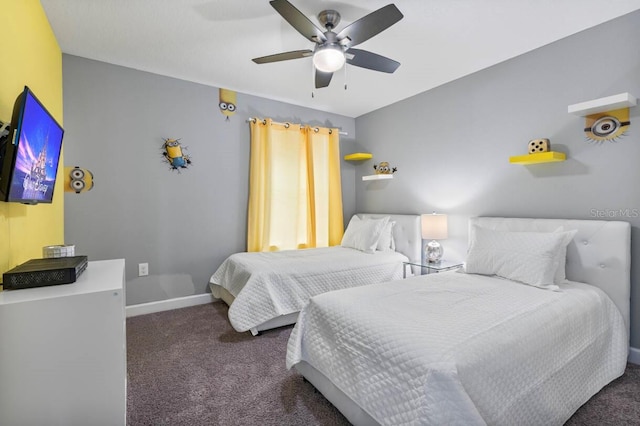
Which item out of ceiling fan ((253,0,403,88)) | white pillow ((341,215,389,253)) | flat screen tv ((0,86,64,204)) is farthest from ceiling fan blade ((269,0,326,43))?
white pillow ((341,215,389,253))

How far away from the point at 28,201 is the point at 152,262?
1.71m

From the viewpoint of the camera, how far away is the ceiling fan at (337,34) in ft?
5.57

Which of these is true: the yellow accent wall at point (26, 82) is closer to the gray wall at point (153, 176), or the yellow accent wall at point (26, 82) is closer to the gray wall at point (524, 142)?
the gray wall at point (153, 176)

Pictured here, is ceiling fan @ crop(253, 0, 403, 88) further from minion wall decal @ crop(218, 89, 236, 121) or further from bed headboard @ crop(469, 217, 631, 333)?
bed headboard @ crop(469, 217, 631, 333)

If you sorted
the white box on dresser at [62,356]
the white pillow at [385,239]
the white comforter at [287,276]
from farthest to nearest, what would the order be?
1. the white pillow at [385,239]
2. the white comforter at [287,276]
3. the white box on dresser at [62,356]

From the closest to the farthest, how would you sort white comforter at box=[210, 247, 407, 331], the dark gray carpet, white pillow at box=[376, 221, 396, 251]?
the dark gray carpet → white comforter at box=[210, 247, 407, 331] → white pillow at box=[376, 221, 396, 251]

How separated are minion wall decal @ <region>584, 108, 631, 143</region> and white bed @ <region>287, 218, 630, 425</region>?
24.2 inches

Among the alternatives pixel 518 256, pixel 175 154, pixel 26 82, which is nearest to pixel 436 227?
pixel 518 256

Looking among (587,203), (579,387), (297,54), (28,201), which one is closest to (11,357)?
(28,201)

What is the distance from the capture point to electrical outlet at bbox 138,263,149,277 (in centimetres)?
301

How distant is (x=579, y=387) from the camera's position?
161cm

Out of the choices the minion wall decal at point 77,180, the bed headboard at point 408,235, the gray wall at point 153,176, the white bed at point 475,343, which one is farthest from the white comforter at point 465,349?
the minion wall decal at point 77,180

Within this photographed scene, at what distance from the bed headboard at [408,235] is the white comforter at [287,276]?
4.9 inches

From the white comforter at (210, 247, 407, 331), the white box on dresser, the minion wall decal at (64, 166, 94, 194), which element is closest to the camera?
the white box on dresser
